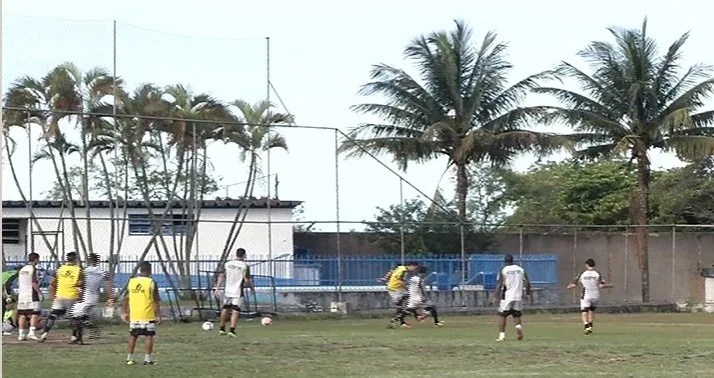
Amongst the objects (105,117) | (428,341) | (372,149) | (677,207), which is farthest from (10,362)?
(677,207)

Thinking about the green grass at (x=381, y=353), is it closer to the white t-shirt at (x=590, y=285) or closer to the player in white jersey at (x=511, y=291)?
the player in white jersey at (x=511, y=291)

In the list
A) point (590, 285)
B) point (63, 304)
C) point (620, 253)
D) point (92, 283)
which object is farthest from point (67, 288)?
point (620, 253)

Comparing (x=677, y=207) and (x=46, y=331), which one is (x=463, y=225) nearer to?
(x=46, y=331)

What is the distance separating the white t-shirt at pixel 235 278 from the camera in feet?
83.9

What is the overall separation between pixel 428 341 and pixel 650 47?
2689 centimetres

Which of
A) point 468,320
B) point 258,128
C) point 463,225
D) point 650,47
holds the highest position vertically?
point 650,47

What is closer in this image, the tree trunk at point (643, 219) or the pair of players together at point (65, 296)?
the pair of players together at point (65, 296)

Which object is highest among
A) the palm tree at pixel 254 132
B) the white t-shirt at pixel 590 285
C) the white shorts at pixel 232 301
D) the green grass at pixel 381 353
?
the palm tree at pixel 254 132

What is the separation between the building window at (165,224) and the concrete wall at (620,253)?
8191 millimetres

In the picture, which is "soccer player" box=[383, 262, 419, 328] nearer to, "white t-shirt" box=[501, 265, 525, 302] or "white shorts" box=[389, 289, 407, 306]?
"white shorts" box=[389, 289, 407, 306]

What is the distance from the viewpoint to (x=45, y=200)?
1471 inches

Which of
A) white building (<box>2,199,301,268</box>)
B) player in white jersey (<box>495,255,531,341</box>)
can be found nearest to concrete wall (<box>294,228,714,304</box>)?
A: white building (<box>2,199,301,268</box>)

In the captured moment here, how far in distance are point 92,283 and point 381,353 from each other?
6.88 meters

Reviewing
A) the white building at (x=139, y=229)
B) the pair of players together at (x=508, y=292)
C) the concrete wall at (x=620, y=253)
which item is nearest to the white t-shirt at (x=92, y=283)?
the white building at (x=139, y=229)
